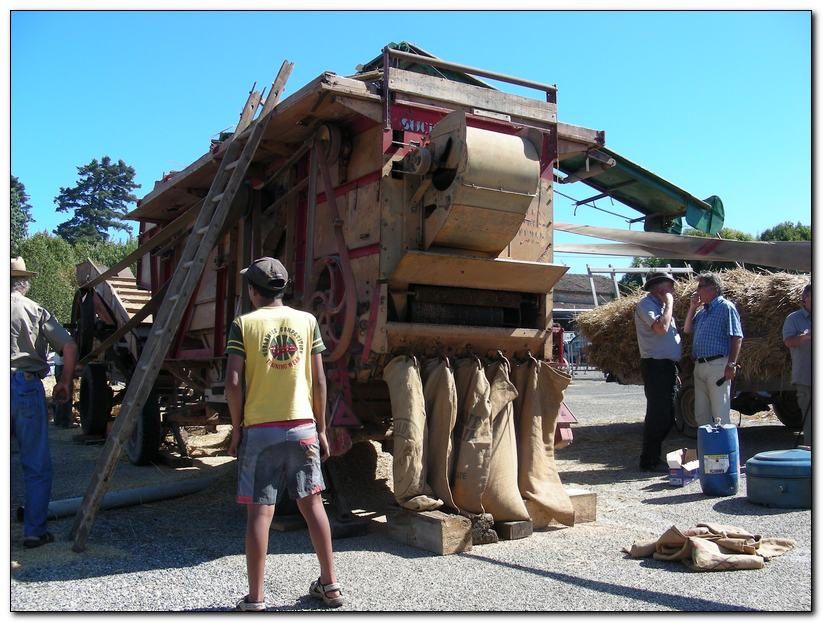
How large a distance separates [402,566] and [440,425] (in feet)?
3.50

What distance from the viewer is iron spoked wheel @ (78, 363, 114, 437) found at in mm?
10398

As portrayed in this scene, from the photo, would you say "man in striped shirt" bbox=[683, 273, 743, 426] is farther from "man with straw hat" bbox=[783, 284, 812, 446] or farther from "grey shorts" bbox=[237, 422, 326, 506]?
"grey shorts" bbox=[237, 422, 326, 506]

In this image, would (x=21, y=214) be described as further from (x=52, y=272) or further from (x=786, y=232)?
(x=786, y=232)

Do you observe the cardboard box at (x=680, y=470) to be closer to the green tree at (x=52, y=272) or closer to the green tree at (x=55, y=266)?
the green tree at (x=55, y=266)

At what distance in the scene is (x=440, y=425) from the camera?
17.6 feet

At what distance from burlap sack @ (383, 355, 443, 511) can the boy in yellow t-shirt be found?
47.7 inches

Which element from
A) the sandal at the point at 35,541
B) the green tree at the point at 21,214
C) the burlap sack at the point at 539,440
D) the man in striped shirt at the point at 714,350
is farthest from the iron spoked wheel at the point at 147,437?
the green tree at the point at 21,214

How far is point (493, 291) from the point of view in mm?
6094

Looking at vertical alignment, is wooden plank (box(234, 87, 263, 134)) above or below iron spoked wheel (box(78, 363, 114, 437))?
above

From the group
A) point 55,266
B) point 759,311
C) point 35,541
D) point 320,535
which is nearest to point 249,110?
point 35,541

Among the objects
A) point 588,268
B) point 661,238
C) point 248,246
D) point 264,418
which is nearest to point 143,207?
point 248,246

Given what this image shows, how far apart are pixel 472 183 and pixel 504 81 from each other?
1327 millimetres

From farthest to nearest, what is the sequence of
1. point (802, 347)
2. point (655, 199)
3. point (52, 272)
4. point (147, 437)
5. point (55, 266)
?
point (55, 266), point (52, 272), point (655, 199), point (147, 437), point (802, 347)

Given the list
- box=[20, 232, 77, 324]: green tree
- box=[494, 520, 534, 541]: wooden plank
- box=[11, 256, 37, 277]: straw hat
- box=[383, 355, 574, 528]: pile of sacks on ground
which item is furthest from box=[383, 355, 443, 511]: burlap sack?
box=[20, 232, 77, 324]: green tree
